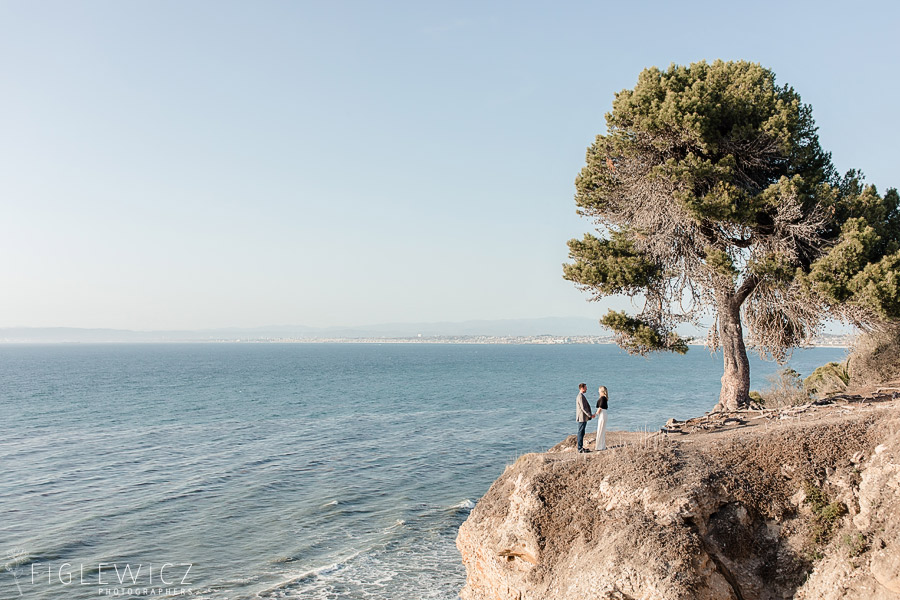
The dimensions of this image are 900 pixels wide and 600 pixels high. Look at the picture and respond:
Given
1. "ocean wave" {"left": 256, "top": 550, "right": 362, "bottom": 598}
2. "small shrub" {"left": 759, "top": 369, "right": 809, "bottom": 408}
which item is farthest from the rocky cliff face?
"small shrub" {"left": 759, "top": 369, "right": 809, "bottom": 408}

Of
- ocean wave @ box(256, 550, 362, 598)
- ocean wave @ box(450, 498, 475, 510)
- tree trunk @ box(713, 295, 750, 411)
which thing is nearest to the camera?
ocean wave @ box(256, 550, 362, 598)

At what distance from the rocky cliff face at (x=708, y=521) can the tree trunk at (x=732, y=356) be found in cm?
704

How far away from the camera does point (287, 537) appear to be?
21.4 metres

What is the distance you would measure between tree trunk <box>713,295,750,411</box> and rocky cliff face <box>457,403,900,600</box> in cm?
704

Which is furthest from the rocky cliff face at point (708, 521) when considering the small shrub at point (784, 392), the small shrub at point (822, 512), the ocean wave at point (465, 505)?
the small shrub at point (784, 392)

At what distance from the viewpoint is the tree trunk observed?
20.3m

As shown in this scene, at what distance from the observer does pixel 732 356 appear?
67.3ft

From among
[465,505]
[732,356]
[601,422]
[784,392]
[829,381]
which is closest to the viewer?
[601,422]

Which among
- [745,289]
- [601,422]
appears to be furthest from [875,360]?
[601,422]

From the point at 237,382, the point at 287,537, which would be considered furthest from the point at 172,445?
the point at 237,382

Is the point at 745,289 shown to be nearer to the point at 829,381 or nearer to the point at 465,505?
the point at 829,381

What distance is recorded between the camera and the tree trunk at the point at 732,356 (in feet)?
66.7

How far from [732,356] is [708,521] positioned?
10.7 meters

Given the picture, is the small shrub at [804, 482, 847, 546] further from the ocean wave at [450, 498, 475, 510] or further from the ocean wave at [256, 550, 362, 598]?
the ocean wave at [450, 498, 475, 510]
